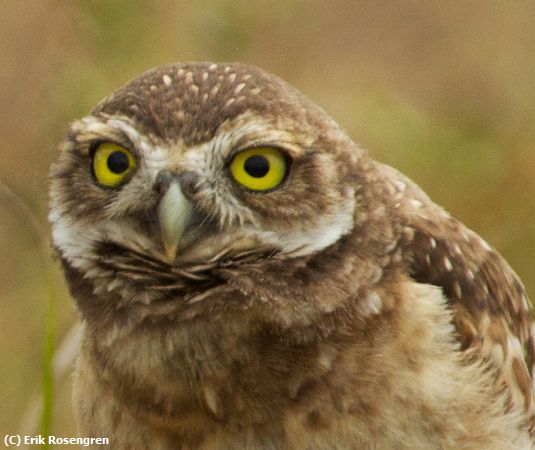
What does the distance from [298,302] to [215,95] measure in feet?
2.03

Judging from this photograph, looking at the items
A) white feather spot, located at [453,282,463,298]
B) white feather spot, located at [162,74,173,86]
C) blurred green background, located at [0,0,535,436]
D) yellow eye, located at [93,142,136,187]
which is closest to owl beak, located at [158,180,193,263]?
yellow eye, located at [93,142,136,187]

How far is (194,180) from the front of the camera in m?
3.77

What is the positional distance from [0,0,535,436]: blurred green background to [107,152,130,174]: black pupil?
0.55m

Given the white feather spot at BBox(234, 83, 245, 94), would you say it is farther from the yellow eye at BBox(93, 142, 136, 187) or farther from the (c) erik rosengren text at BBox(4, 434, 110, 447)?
the (c) erik rosengren text at BBox(4, 434, 110, 447)

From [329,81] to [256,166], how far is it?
2959 mm

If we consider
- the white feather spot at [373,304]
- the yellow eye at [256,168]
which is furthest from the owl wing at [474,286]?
the yellow eye at [256,168]

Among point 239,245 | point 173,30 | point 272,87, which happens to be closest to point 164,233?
point 239,245

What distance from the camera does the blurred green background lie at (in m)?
5.56

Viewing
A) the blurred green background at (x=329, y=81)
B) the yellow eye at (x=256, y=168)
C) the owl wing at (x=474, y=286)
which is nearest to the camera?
the yellow eye at (x=256, y=168)

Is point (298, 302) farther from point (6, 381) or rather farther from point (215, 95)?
point (6, 381)

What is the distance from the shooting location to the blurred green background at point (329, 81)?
556cm

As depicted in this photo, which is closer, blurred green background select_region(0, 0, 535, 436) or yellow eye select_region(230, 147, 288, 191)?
yellow eye select_region(230, 147, 288, 191)

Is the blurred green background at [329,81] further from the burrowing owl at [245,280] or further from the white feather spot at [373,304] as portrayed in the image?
the white feather spot at [373,304]

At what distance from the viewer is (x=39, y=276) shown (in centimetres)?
603
